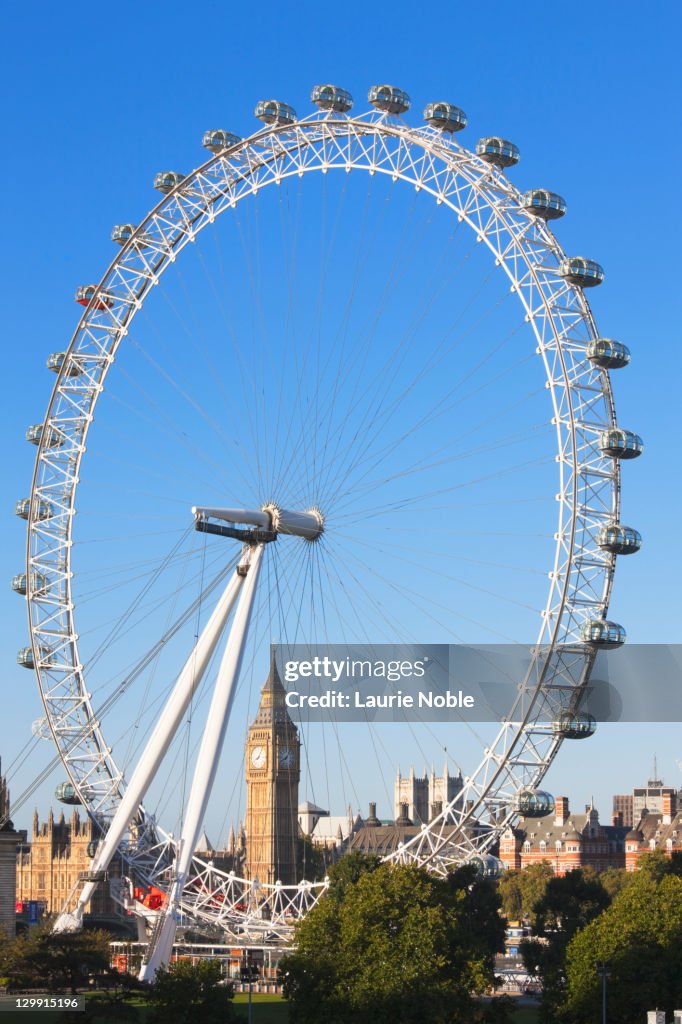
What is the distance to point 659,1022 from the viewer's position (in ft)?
213

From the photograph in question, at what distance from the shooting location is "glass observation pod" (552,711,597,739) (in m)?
76.6

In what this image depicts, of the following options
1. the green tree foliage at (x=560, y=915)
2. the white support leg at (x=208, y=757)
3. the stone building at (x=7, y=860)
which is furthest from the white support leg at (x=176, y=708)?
the green tree foliage at (x=560, y=915)

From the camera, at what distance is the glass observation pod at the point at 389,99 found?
258 ft

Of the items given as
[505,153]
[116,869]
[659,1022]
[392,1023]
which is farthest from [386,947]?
[116,869]

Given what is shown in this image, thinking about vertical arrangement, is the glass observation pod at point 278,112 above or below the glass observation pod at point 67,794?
above

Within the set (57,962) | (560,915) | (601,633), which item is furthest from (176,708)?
(560,915)

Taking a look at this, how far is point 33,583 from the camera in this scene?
90.5 meters

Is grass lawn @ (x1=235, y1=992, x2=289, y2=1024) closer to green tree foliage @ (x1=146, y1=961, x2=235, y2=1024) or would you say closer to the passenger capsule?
green tree foliage @ (x1=146, y1=961, x2=235, y2=1024)

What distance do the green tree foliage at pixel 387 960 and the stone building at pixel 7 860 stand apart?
27.3 meters

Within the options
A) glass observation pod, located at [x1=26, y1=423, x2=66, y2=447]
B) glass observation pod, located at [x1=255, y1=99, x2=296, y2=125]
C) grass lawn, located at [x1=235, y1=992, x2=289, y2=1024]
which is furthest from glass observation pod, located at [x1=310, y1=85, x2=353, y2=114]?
grass lawn, located at [x1=235, y1=992, x2=289, y2=1024]

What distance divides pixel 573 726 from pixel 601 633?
432 cm

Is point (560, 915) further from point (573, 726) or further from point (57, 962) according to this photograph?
point (57, 962)

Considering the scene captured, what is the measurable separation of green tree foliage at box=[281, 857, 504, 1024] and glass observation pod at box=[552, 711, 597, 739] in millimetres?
8911

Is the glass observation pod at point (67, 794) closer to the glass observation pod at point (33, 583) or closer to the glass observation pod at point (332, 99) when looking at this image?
the glass observation pod at point (33, 583)
